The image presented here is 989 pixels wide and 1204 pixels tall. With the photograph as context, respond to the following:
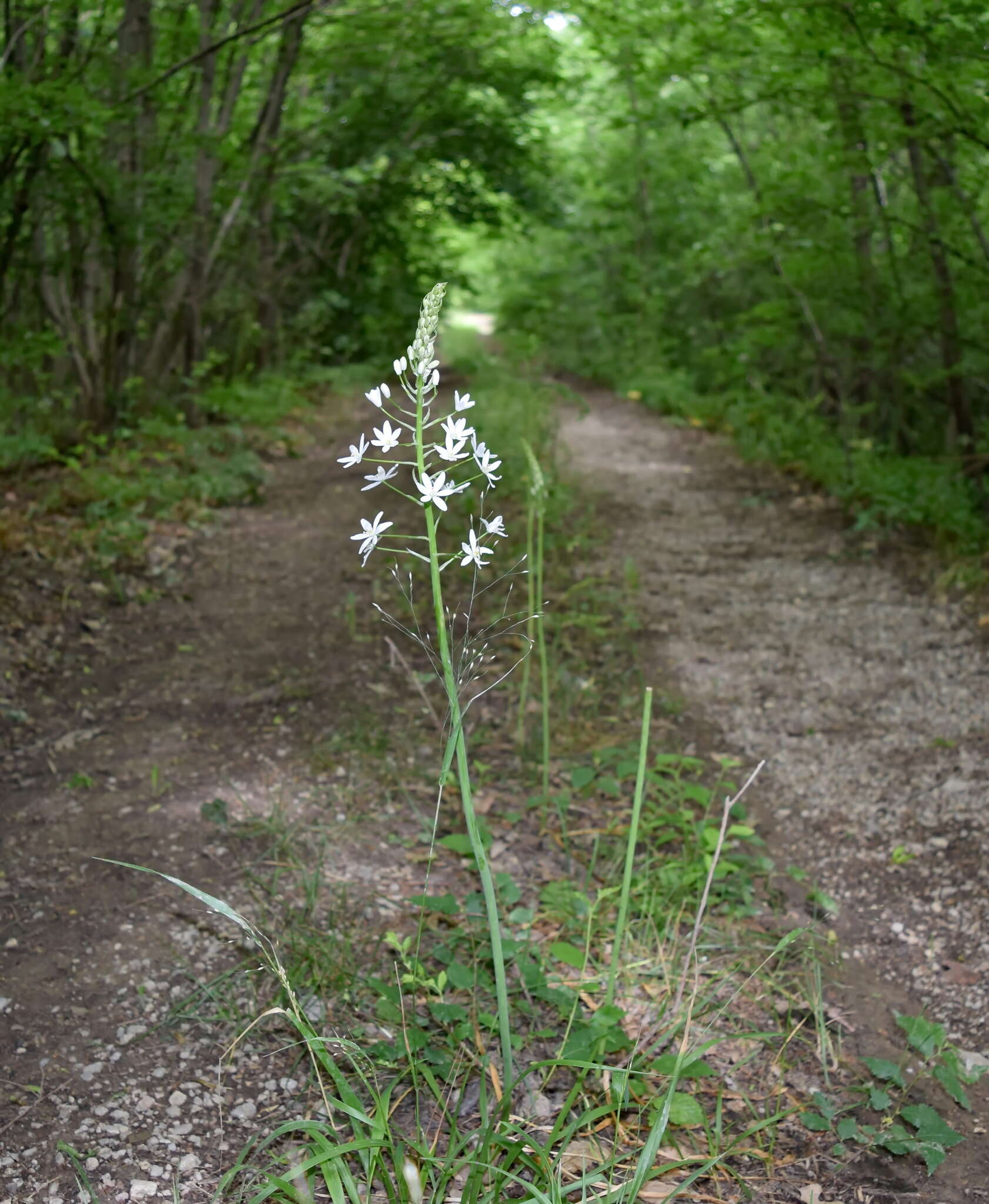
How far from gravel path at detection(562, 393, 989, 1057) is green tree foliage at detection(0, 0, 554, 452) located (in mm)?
3536

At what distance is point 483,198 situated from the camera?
13.1 meters

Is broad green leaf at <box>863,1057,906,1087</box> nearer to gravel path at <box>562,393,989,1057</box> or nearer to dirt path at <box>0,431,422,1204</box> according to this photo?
gravel path at <box>562,393,989,1057</box>

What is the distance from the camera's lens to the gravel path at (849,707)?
2.89 metres

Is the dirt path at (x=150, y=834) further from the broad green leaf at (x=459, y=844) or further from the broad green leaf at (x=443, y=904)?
the broad green leaf at (x=443, y=904)

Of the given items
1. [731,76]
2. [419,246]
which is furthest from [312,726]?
[419,246]

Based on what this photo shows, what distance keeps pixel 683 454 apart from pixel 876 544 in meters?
3.37

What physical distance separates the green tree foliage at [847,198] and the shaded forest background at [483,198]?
0.03 metres

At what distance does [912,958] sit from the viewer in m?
2.76

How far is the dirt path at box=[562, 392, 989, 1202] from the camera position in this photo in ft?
9.07

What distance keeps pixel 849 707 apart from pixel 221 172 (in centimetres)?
621

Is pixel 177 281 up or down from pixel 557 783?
up

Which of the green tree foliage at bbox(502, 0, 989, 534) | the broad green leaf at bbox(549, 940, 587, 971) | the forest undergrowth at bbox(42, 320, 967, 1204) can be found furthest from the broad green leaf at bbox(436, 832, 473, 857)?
the green tree foliage at bbox(502, 0, 989, 534)

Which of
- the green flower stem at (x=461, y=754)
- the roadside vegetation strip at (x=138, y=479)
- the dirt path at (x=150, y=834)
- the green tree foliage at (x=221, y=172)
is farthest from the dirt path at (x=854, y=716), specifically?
the green tree foliage at (x=221, y=172)

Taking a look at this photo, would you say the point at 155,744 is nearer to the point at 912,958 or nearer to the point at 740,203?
the point at 912,958
